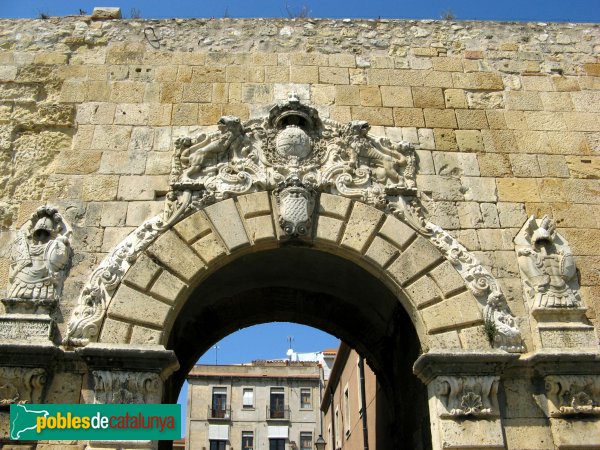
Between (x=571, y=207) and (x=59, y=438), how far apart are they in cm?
487

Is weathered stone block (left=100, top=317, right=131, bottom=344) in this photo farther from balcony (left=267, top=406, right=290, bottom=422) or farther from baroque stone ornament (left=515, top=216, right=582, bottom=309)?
balcony (left=267, top=406, right=290, bottom=422)

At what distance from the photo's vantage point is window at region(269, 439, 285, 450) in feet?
105

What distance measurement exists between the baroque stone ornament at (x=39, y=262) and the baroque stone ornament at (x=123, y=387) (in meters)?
0.77

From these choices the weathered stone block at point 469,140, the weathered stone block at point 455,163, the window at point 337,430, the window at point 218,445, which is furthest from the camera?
the window at point 218,445

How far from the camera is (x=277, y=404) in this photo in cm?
3266

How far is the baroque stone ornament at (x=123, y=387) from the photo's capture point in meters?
4.57

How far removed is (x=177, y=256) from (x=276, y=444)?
1146 inches

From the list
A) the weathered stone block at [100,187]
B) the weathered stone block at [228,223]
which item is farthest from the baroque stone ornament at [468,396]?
the weathered stone block at [100,187]

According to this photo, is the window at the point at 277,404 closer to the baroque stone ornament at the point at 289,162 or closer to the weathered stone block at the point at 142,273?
the baroque stone ornament at the point at 289,162

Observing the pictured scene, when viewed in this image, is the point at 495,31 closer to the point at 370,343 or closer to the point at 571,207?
the point at 571,207

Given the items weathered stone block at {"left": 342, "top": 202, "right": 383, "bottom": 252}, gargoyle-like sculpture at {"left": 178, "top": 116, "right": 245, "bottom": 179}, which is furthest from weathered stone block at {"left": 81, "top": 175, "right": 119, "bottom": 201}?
weathered stone block at {"left": 342, "top": 202, "right": 383, "bottom": 252}

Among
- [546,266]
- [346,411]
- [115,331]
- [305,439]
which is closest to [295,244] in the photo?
[115,331]

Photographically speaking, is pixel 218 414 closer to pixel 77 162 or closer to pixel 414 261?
pixel 77 162

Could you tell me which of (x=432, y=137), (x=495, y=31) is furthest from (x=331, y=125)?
(x=495, y=31)
